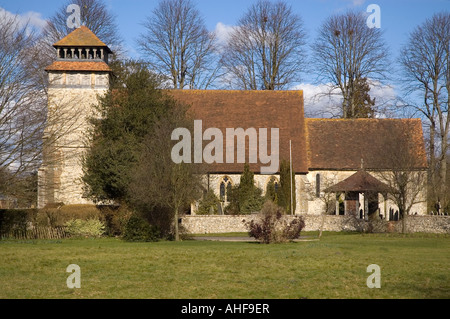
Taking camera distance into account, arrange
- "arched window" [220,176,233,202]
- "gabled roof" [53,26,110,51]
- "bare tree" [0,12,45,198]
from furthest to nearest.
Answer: "arched window" [220,176,233,202] → "gabled roof" [53,26,110,51] → "bare tree" [0,12,45,198]

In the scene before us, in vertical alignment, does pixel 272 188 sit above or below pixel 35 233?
above

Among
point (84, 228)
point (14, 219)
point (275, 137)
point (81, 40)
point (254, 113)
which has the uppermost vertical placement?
point (81, 40)

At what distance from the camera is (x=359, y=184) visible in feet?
120

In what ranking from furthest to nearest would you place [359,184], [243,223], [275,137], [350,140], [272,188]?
[350,140] < [275,137] < [272,188] < [359,184] < [243,223]

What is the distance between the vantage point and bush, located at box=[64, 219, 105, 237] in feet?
98.0

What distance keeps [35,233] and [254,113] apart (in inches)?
751

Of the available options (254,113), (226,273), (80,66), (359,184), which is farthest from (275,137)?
(226,273)

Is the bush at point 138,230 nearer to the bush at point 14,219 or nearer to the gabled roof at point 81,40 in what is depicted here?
the bush at point 14,219

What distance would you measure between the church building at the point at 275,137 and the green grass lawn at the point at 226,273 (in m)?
17.7

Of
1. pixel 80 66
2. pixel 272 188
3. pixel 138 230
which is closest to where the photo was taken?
pixel 138 230

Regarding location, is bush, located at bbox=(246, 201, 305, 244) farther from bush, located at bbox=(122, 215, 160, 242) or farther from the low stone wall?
the low stone wall

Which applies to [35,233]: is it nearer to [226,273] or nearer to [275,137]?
[226,273]

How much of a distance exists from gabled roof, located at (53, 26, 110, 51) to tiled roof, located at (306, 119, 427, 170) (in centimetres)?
1656

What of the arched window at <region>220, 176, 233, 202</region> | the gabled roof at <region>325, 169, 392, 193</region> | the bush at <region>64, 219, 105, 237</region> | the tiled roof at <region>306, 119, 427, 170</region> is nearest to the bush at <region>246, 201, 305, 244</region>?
the bush at <region>64, 219, 105, 237</region>
